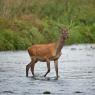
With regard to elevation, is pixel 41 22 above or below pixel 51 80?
above

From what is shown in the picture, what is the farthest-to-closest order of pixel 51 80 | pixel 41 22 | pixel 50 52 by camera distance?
pixel 41 22 → pixel 50 52 → pixel 51 80

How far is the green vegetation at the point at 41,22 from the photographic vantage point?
40688 mm

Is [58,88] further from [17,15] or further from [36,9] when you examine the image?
[36,9]

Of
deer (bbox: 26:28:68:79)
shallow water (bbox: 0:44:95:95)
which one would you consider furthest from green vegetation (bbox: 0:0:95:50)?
deer (bbox: 26:28:68:79)


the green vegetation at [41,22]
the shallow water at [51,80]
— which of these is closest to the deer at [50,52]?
the shallow water at [51,80]

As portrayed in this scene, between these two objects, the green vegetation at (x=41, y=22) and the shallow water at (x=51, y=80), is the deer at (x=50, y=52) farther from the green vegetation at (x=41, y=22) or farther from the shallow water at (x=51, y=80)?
the green vegetation at (x=41, y=22)

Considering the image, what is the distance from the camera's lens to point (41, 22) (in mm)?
47688

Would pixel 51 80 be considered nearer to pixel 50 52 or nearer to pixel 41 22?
pixel 50 52

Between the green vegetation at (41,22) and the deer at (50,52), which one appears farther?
the green vegetation at (41,22)

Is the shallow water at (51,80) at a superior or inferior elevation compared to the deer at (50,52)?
inferior

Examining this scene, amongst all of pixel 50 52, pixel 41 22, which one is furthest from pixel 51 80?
pixel 41 22

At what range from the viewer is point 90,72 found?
23.5m

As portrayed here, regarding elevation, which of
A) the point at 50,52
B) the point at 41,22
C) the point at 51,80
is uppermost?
the point at 41,22

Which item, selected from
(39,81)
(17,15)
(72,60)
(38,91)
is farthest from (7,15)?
(38,91)
